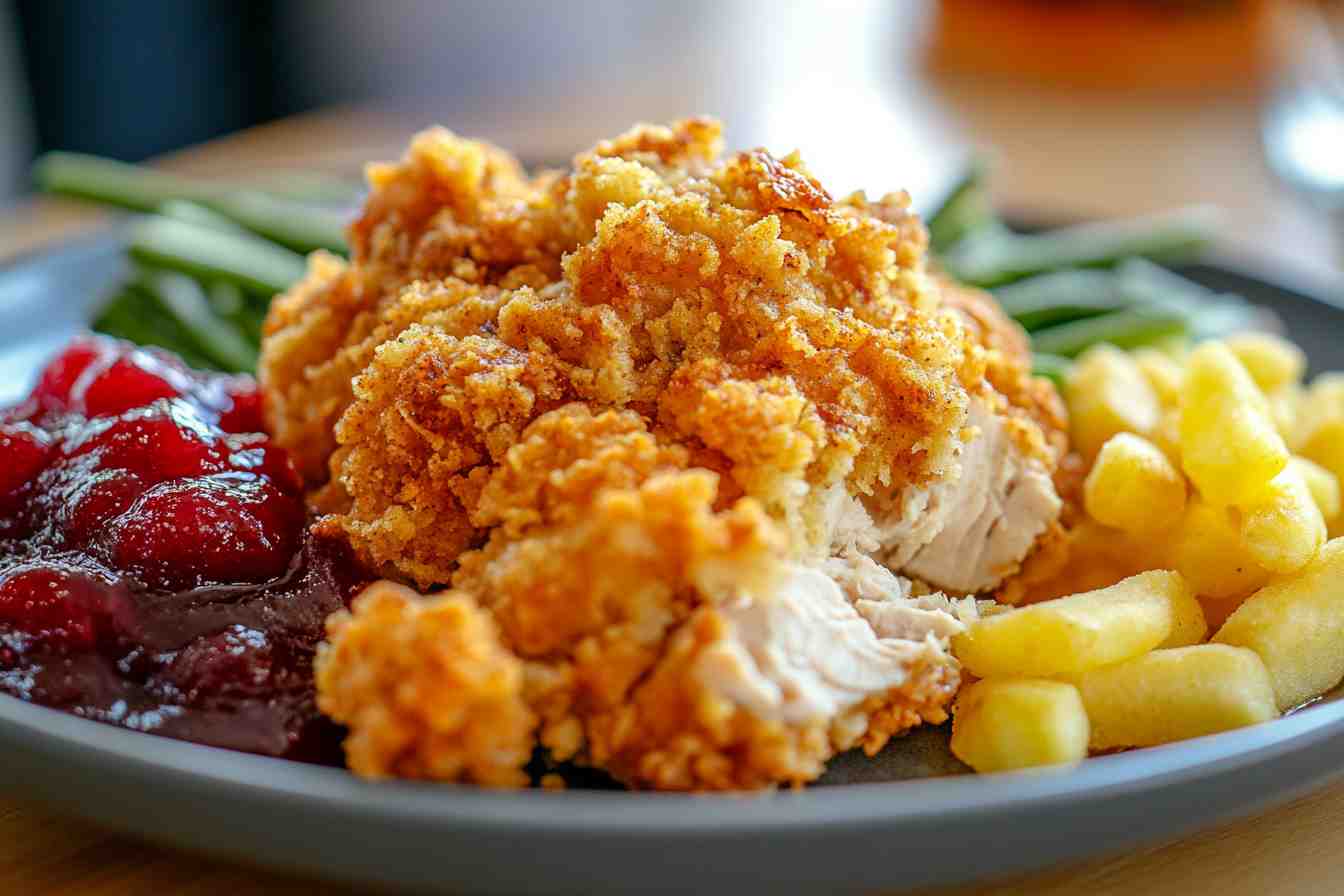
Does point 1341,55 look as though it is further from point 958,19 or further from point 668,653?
point 668,653

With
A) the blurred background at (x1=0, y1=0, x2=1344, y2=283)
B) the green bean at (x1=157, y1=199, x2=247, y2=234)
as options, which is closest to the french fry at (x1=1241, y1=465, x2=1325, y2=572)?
the green bean at (x1=157, y1=199, x2=247, y2=234)

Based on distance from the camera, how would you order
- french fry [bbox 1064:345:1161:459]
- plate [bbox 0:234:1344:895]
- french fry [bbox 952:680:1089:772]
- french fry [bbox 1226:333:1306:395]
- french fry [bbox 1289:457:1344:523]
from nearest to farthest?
1. plate [bbox 0:234:1344:895]
2. french fry [bbox 952:680:1089:772]
3. french fry [bbox 1289:457:1344:523]
4. french fry [bbox 1064:345:1161:459]
5. french fry [bbox 1226:333:1306:395]

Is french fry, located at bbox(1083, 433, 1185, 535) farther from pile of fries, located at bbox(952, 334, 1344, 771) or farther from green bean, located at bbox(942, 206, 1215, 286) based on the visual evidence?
green bean, located at bbox(942, 206, 1215, 286)

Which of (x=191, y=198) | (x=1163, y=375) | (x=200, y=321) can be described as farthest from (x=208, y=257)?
(x=1163, y=375)

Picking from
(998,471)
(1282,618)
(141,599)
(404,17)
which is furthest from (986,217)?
(404,17)

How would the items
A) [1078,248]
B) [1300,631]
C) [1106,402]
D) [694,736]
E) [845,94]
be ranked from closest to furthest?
[694,736], [1300,631], [1106,402], [1078,248], [845,94]

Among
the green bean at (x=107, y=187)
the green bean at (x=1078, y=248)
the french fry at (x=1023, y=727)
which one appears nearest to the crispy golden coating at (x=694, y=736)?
the french fry at (x=1023, y=727)

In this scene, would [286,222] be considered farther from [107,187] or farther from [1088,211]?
[1088,211]
